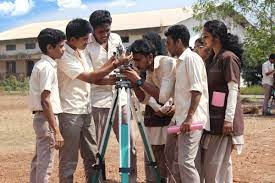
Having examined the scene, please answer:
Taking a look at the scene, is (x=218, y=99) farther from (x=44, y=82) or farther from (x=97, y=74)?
(x=44, y=82)

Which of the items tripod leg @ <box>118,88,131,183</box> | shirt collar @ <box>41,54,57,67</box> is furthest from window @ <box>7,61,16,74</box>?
tripod leg @ <box>118,88,131,183</box>

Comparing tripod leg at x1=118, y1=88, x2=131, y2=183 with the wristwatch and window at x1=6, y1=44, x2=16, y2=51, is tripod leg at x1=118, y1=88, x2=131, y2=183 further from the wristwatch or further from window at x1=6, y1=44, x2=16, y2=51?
window at x1=6, y1=44, x2=16, y2=51

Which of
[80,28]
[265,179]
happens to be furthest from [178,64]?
[265,179]

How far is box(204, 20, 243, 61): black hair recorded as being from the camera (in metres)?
4.06

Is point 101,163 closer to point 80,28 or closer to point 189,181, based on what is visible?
point 189,181

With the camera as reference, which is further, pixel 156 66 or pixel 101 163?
pixel 156 66

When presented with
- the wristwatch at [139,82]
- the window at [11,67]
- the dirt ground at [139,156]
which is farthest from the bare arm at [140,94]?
the window at [11,67]

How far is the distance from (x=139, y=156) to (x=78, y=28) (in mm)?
3050

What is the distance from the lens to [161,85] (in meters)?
4.12

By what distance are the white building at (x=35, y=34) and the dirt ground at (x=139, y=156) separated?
88.0 ft

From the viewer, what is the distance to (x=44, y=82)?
3945 mm

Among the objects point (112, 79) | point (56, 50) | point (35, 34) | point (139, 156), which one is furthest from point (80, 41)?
point (35, 34)

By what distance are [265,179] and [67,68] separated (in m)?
2.65

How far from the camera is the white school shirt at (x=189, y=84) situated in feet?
12.4
